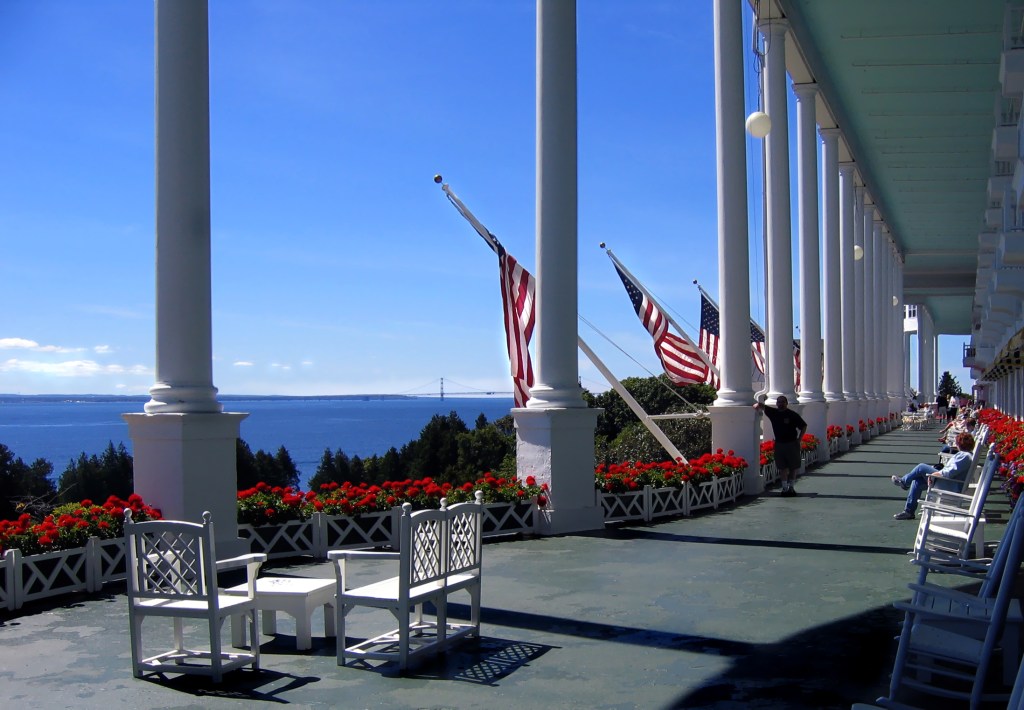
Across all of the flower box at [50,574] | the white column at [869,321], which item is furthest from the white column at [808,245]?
the flower box at [50,574]

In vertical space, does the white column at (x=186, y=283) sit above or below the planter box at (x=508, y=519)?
above

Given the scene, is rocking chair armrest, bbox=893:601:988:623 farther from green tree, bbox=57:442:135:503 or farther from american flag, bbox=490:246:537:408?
green tree, bbox=57:442:135:503

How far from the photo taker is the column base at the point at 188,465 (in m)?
10.2

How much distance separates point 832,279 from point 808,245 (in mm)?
4408

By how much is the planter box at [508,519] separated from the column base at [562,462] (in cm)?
15

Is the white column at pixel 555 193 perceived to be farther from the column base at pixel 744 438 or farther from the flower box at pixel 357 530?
the column base at pixel 744 438

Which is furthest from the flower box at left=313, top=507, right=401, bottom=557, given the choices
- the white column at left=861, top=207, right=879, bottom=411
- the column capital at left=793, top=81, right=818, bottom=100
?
the white column at left=861, top=207, right=879, bottom=411

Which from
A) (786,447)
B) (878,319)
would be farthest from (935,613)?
(878,319)

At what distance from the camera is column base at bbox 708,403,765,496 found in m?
18.2

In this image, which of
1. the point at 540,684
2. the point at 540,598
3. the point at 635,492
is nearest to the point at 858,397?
the point at 635,492

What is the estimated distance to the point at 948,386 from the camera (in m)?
122

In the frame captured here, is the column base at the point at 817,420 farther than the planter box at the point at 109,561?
Yes

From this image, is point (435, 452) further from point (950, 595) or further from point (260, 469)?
point (950, 595)

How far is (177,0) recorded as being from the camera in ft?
34.7
